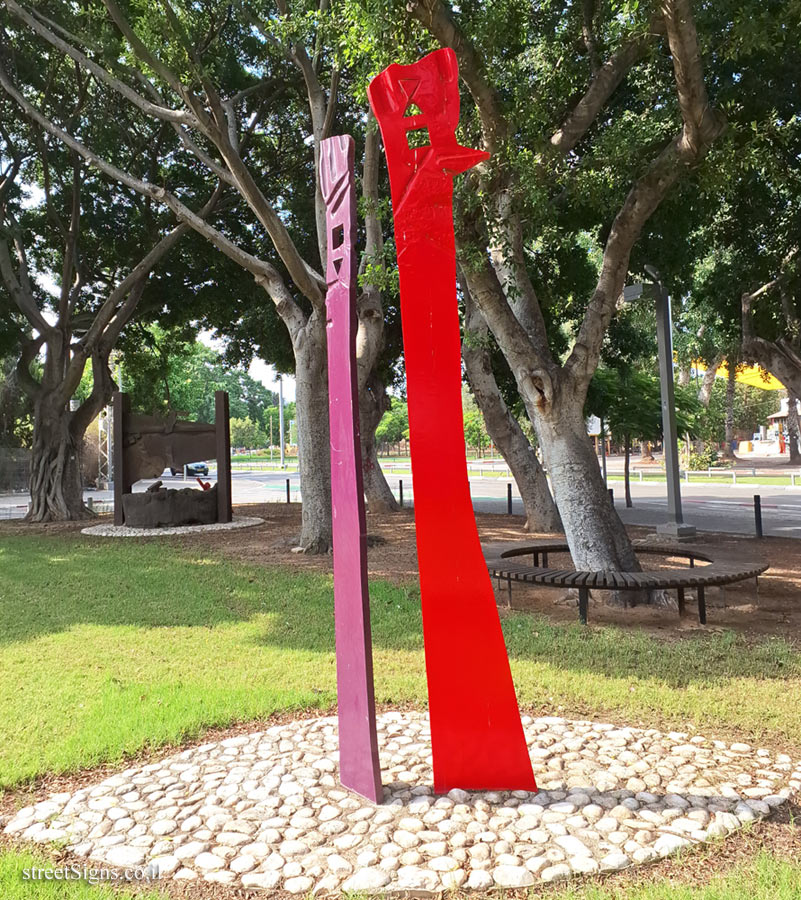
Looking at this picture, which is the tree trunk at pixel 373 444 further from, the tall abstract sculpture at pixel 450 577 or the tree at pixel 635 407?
the tall abstract sculpture at pixel 450 577

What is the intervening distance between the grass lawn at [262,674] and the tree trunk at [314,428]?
307 cm

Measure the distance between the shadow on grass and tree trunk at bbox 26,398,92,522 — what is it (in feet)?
21.2

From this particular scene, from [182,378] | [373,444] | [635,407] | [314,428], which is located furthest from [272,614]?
[182,378]

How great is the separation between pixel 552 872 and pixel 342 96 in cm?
1451

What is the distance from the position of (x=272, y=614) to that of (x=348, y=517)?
4.36 meters

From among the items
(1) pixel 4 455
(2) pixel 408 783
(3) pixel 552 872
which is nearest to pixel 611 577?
(2) pixel 408 783

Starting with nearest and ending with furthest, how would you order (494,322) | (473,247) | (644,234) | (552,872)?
(552,872), (473,247), (494,322), (644,234)

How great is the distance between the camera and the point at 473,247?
24.1ft

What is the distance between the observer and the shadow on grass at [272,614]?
577cm

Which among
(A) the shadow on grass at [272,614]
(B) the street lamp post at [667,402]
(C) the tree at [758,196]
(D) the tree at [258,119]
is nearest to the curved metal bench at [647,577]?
(A) the shadow on grass at [272,614]

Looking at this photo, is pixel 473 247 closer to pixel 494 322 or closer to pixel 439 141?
pixel 494 322

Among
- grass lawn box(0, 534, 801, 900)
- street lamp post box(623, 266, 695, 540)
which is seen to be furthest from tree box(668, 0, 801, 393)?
grass lawn box(0, 534, 801, 900)

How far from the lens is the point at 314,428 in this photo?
12.0 meters

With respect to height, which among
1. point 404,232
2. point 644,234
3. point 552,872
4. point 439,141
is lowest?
point 552,872
